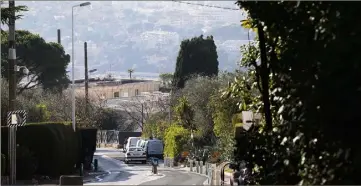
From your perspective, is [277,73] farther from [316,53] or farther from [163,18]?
[163,18]

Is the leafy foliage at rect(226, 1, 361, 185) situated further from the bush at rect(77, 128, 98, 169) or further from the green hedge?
the bush at rect(77, 128, 98, 169)

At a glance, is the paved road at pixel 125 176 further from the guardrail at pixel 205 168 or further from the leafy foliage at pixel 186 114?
the leafy foliage at pixel 186 114

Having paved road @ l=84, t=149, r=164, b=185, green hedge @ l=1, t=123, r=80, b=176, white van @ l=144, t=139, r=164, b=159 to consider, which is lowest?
paved road @ l=84, t=149, r=164, b=185

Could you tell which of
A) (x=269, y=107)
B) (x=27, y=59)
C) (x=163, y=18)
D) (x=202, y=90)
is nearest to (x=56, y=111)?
(x=27, y=59)

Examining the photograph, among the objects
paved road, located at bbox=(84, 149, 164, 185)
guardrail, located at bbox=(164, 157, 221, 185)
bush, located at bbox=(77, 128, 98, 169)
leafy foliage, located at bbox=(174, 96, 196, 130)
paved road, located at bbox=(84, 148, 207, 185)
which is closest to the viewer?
guardrail, located at bbox=(164, 157, 221, 185)

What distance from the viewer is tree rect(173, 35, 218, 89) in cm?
7962

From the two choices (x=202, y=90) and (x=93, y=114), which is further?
(x=93, y=114)

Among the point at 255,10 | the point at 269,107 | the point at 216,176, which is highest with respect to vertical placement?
the point at 255,10

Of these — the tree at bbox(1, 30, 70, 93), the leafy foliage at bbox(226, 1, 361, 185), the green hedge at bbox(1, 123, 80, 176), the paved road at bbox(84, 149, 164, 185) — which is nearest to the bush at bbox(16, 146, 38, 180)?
the green hedge at bbox(1, 123, 80, 176)

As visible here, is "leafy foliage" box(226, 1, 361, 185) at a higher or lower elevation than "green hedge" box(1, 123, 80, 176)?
higher

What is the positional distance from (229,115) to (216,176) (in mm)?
15227

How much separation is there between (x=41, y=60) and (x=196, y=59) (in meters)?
17.2

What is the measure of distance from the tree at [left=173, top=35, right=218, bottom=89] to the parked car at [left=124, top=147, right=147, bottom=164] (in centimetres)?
A: 1998

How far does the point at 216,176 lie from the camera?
2700 cm
